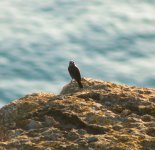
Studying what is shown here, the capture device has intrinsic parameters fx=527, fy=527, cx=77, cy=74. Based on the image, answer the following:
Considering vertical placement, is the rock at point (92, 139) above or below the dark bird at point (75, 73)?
below

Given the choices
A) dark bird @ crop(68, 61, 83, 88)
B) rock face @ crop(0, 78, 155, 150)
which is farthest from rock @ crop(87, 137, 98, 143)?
dark bird @ crop(68, 61, 83, 88)

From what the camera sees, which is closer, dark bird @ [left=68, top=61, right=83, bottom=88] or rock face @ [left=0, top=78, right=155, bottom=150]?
rock face @ [left=0, top=78, right=155, bottom=150]

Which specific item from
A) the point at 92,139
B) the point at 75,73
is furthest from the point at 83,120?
the point at 75,73

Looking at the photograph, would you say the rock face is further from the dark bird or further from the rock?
the dark bird

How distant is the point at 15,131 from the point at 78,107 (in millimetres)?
2579

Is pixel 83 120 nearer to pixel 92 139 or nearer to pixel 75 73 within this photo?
pixel 92 139

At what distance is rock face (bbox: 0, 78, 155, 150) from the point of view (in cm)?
1675

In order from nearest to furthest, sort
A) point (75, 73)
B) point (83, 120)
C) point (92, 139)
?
point (92, 139), point (83, 120), point (75, 73)

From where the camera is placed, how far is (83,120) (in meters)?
18.5

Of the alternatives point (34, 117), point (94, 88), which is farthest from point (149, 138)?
point (94, 88)

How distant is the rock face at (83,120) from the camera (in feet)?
55.0

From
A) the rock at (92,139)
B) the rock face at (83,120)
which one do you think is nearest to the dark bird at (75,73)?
the rock face at (83,120)

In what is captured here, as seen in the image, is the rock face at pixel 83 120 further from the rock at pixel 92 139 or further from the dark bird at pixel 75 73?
the dark bird at pixel 75 73

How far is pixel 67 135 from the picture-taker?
17.4m
